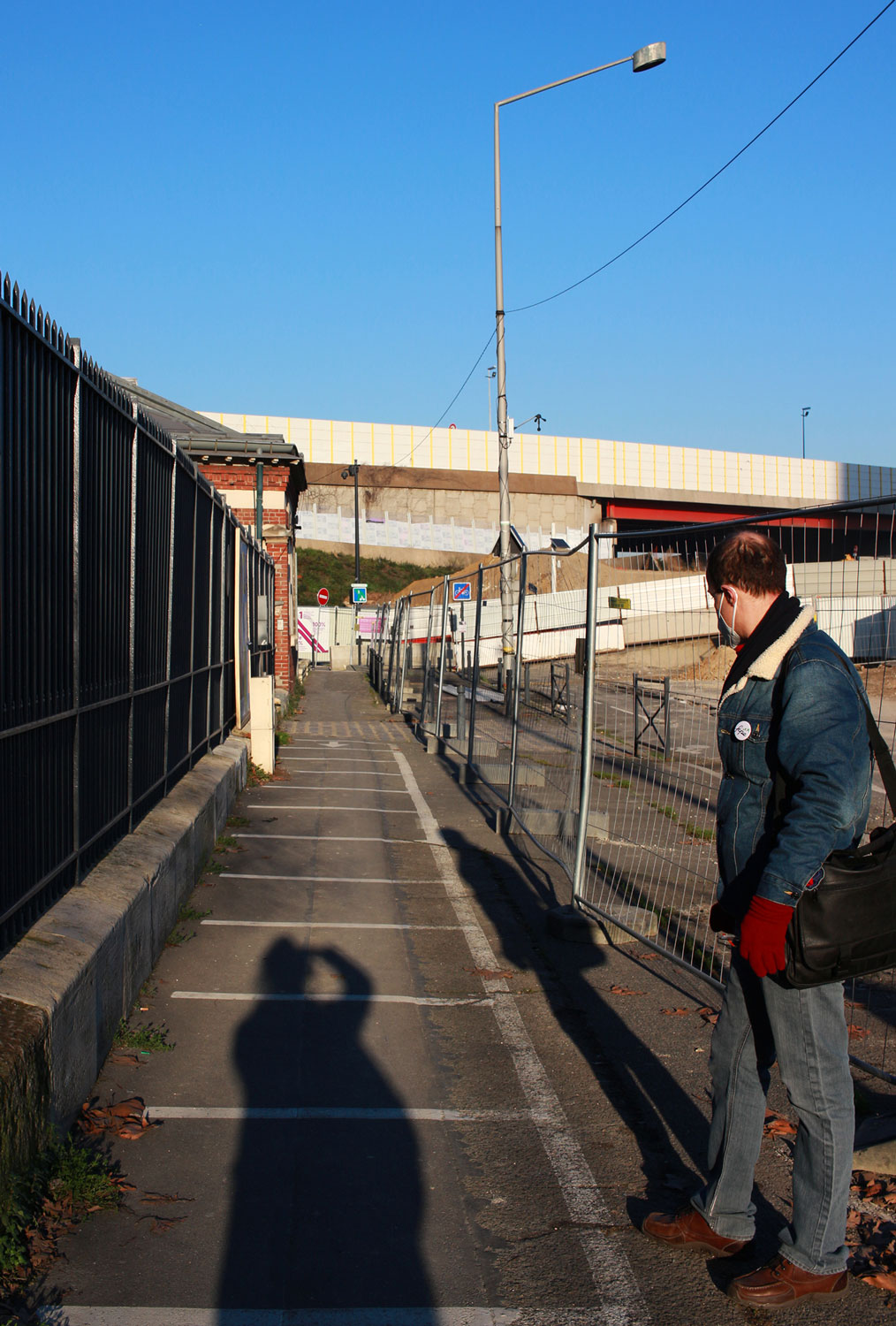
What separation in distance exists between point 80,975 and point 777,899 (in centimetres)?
237

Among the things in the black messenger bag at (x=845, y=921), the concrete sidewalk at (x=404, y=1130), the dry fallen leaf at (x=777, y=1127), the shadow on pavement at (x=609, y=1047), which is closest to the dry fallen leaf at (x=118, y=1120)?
the concrete sidewalk at (x=404, y=1130)

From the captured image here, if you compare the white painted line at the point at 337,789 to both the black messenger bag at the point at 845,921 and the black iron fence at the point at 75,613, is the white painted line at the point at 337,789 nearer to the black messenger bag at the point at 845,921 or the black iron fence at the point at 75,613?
the black iron fence at the point at 75,613

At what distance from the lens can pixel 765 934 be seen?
285cm

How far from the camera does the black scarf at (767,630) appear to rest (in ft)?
10.2

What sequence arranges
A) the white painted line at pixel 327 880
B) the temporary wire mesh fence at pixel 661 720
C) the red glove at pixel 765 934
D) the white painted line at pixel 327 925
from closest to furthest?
the red glove at pixel 765 934 → the temporary wire mesh fence at pixel 661 720 → the white painted line at pixel 327 925 → the white painted line at pixel 327 880

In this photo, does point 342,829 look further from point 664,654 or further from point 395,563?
point 395,563

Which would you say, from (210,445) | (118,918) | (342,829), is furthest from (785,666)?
(210,445)

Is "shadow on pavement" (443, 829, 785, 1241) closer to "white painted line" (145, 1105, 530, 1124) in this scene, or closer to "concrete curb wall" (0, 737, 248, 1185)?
"white painted line" (145, 1105, 530, 1124)

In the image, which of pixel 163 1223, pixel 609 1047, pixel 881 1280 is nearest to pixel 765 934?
pixel 881 1280

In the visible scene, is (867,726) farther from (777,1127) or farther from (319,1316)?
(319,1316)

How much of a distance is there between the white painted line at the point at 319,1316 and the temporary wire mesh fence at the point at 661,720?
162 cm

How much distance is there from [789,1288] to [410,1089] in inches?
70.2

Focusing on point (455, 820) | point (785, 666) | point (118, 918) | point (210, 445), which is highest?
point (210, 445)

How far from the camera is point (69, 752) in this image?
4570mm
